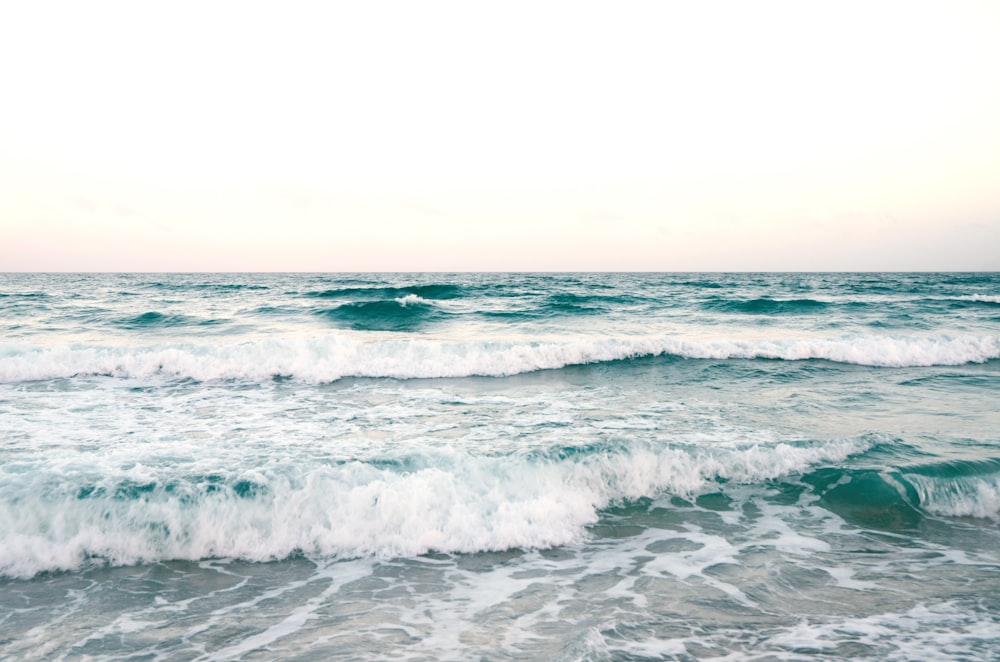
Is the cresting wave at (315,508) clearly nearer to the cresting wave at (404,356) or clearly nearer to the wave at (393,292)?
Result: the cresting wave at (404,356)

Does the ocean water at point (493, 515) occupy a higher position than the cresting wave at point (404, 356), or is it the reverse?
the cresting wave at point (404, 356)

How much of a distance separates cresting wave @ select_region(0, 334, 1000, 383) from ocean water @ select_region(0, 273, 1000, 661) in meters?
0.17

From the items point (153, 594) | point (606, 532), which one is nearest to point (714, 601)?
point (606, 532)

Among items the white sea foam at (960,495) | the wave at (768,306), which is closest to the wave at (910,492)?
the white sea foam at (960,495)

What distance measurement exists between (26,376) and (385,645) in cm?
1253

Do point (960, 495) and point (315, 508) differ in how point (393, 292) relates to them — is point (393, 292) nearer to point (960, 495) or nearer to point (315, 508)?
point (315, 508)

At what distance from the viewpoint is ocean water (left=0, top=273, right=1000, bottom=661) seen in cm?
396

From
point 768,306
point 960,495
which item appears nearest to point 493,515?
point 960,495

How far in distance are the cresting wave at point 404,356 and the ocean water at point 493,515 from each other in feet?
0.55

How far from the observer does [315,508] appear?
224 inches

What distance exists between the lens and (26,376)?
40.0 ft

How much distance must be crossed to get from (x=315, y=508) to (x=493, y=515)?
176 cm

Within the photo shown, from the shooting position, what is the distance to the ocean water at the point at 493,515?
3959 mm

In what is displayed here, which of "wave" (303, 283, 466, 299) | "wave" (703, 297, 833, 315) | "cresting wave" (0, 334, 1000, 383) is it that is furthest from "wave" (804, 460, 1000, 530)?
"wave" (303, 283, 466, 299)
